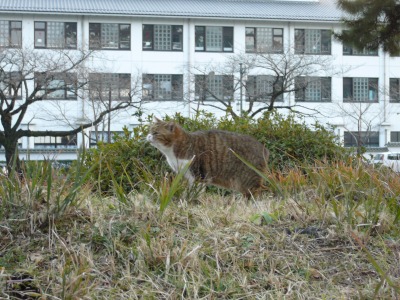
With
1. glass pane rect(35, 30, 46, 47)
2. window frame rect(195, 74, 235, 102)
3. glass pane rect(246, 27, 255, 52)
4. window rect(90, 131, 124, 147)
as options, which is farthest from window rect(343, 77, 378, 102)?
glass pane rect(35, 30, 46, 47)

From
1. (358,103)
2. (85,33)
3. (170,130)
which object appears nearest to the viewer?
(170,130)

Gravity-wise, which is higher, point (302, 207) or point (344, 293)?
point (302, 207)

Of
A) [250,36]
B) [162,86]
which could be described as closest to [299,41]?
[250,36]

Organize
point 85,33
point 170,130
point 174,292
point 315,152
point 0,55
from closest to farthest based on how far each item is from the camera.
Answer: point 174,292 < point 170,130 < point 315,152 < point 0,55 < point 85,33

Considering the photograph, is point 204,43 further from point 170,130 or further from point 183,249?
point 183,249

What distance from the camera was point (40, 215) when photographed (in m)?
3.82

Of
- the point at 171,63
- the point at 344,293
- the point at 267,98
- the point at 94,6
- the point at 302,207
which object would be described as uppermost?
the point at 94,6

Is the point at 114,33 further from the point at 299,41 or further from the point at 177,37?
the point at 299,41

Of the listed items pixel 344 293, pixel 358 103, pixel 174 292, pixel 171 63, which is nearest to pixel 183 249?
pixel 174 292

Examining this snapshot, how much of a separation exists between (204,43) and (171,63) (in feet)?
9.49

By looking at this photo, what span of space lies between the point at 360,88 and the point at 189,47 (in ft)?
42.6

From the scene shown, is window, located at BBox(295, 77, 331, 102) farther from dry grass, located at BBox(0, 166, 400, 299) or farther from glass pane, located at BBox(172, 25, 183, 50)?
dry grass, located at BBox(0, 166, 400, 299)

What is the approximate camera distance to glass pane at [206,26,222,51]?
4172 centimetres

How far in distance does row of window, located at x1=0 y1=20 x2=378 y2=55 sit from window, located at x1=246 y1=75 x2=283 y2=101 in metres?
1.96
